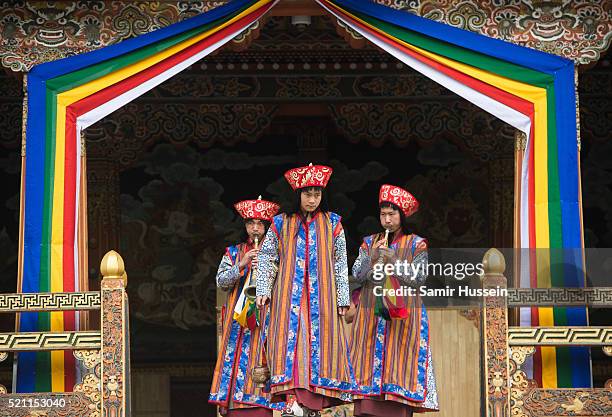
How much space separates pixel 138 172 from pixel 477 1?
15.4 ft

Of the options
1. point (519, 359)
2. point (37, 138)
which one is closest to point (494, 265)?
point (519, 359)

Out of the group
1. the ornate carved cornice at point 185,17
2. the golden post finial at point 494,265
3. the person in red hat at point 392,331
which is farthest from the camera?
the ornate carved cornice at point 185,17

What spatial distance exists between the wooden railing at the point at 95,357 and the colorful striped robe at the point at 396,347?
1443 millimetres

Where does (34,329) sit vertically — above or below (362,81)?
below

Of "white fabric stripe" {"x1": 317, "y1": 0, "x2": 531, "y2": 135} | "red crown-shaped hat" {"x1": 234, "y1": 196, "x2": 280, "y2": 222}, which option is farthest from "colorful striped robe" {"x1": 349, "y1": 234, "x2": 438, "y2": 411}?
"white fabric stripe" {"x1": 317, "y1": 0, "x2": 531, "y2": 135}

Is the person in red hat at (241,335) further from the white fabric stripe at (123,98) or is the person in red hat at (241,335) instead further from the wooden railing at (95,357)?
the white fabric stripe at (123,98)

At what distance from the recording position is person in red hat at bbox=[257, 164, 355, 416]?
29.9ft

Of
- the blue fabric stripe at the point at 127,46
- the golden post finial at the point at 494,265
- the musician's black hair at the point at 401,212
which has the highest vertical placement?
the blue fabric stripe at the point at 127,46

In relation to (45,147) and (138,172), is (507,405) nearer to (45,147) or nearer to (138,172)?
(45,147)

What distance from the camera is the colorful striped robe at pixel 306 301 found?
9.13 meters

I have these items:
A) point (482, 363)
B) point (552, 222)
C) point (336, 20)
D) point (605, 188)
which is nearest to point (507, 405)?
point (482, 363)

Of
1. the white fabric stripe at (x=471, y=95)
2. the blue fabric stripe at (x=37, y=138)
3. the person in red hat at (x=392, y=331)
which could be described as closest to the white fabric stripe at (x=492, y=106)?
the white fabric stripe at (x=471, y=95)

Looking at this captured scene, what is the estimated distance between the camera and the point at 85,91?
33.4ft

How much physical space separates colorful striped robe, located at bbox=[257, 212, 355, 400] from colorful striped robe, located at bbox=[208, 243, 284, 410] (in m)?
0.54
